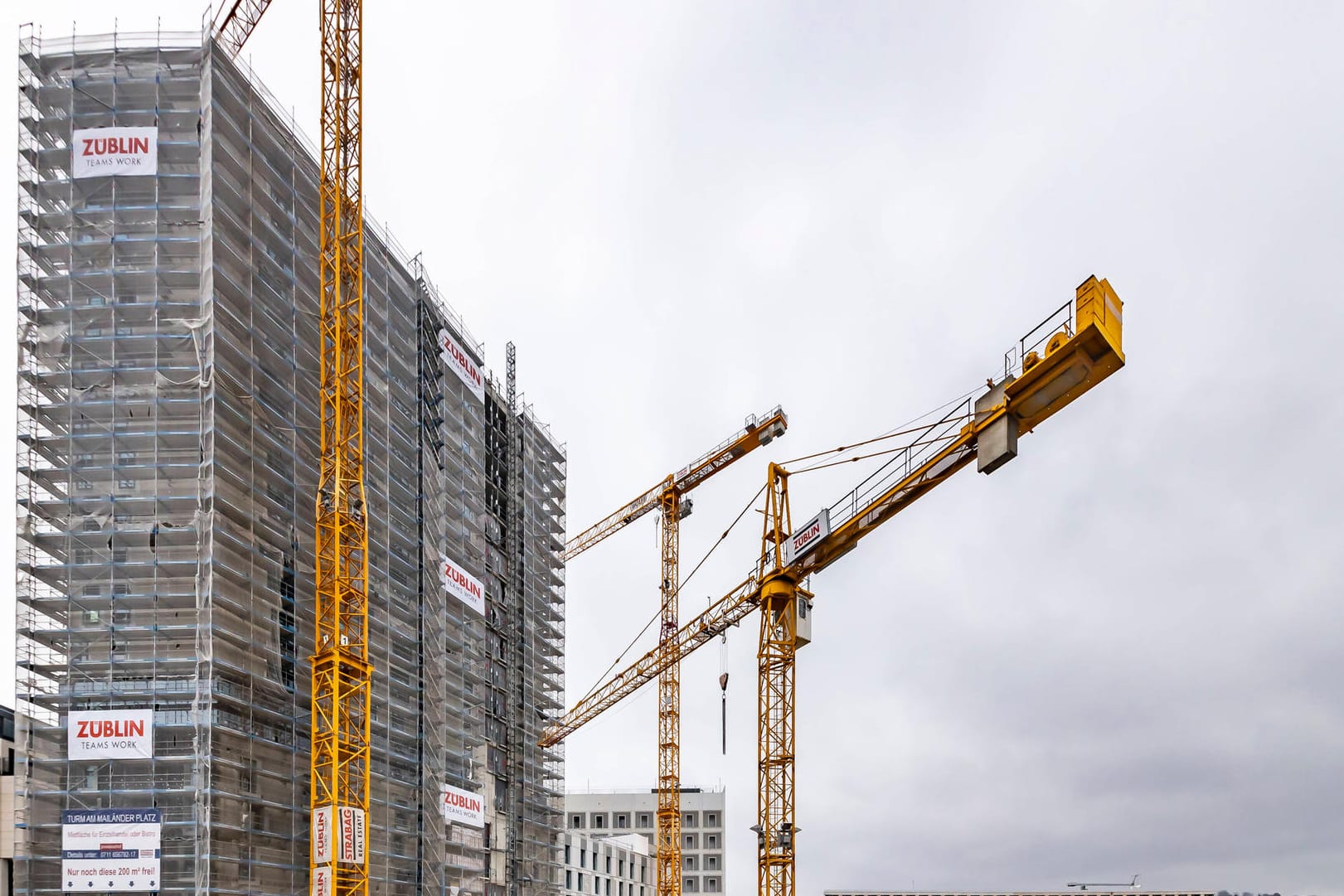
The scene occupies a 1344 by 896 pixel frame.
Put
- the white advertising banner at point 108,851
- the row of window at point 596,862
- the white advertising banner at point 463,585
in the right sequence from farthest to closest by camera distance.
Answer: the row of window at point 596,862 < the white advertising banner at point 463,585 < the white advertising banner at point 108,851

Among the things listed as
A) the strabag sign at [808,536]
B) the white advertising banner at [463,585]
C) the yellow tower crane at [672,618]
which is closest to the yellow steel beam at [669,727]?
the yellow tower crane at [672,618]

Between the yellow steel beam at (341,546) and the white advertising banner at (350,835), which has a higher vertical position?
the yellow steel beam at (341,546)

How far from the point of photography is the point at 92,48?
154 feet

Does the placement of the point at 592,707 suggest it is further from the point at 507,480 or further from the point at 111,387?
the point at 111,387

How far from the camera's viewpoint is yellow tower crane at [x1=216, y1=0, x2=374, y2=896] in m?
45.7

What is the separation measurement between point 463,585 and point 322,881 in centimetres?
2157

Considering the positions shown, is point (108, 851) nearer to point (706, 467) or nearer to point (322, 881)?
point (322, 881)

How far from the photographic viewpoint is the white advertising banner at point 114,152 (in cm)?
4541

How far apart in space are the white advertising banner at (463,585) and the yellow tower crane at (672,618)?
26286 mm

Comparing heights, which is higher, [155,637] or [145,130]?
[145,130]

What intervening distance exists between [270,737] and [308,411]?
39.5 feet

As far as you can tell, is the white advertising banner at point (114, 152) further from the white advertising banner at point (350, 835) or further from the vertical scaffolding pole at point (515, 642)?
the vertical scaffolding pole at point (515, 642)

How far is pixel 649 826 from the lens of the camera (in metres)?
145

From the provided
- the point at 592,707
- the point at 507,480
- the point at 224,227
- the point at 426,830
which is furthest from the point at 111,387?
the point at 592,707
